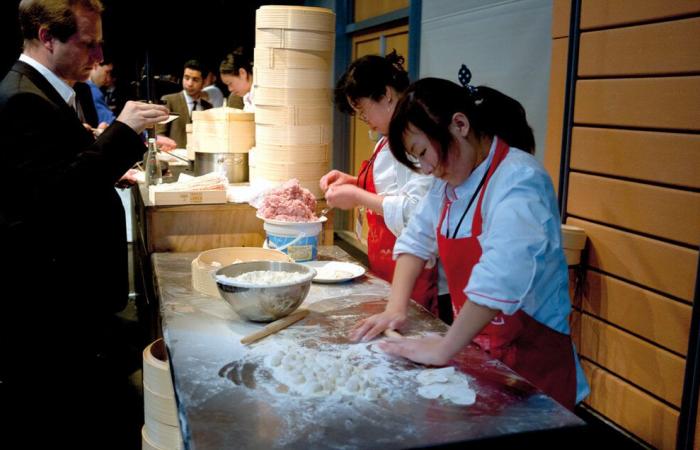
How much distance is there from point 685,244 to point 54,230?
2.44 meters

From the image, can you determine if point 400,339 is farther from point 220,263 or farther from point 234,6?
point 234,6

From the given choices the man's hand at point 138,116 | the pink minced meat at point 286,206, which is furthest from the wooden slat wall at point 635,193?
the man's hand at point 138,116

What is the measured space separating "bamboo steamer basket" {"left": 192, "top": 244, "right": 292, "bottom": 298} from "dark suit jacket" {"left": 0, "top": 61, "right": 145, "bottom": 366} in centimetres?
43

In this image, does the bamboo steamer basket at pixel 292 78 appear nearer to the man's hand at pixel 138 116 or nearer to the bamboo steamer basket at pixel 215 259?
the man's hand at pixel 138 116

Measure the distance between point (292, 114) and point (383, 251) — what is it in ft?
2.68

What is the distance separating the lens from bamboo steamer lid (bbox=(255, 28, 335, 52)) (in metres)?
2.96

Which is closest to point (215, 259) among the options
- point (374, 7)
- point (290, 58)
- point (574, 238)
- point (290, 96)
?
point (290, 96)

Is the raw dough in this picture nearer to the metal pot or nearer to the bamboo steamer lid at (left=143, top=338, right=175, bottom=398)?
the bamboo steamer lid at (left=143, top=338, right=175, bottom=398)

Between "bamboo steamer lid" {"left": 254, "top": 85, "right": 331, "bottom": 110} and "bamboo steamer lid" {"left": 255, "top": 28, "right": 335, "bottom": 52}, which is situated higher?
"bamboo steamer lid" {"left": 255, "top": 28, "right": 335, "bottom": 52}

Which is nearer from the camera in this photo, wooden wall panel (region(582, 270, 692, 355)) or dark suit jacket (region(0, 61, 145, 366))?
dark suit jacket (region(0, 61, 145, 366))

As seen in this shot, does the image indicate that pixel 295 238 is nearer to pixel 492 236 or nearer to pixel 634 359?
pixel 492 236

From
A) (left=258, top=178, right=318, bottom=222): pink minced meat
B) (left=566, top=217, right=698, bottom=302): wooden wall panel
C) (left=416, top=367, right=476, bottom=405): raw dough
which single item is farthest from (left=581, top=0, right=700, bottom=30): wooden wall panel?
(left=416, top=367, right=476, bottom=405): raw dough

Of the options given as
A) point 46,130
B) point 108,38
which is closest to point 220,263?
point 46,130

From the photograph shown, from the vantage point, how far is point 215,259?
2.43 metres
